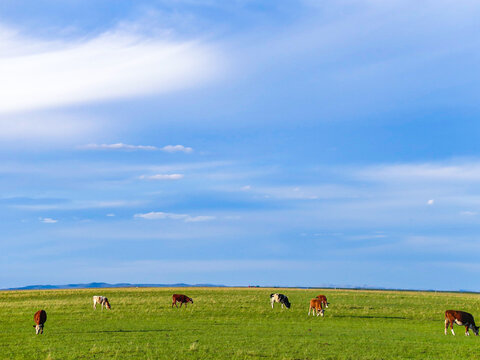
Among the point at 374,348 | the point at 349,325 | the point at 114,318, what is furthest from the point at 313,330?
the point at 114,318

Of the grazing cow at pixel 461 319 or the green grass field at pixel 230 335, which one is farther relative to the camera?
the grazing cow at pixel 461 319

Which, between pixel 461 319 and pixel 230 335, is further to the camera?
pixel 461 319

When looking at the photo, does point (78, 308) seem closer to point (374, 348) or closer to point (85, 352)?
point (85, 352)

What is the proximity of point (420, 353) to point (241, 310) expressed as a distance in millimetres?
21259

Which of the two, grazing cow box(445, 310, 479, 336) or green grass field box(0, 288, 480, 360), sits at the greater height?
grazing cow box(445, 310, 479, 336)

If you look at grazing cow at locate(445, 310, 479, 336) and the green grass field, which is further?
grazing cow at locate(445, 310, 479, 336)

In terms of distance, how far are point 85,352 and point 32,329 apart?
10.9m

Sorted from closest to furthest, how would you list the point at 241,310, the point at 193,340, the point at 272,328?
1. the point at 193,340
2. the point at 272,328
3. the point at 241,310

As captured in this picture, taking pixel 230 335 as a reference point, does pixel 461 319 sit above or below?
above

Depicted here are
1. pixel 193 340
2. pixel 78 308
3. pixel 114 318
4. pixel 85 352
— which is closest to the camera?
pixel 85 352

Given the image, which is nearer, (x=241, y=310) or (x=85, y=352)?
(x=85, y=352)

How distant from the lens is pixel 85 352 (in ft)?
70.2

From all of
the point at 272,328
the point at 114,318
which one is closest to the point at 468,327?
the point at 272,328

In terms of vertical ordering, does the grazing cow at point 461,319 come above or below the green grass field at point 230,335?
above
